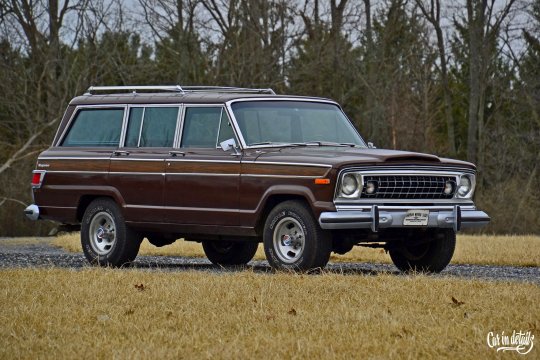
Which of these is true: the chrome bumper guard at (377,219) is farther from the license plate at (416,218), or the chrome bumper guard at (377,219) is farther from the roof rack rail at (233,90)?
the roof rack rail at (233,90)

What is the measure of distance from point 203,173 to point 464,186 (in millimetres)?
2851

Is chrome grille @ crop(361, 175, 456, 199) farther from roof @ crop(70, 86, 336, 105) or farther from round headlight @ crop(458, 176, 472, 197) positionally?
roof @ crop(70, 86, 336, 105)

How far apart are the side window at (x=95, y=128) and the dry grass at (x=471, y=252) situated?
315 centimetres

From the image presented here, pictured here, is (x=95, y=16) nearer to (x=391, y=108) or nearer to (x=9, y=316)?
(x=391, y=108)

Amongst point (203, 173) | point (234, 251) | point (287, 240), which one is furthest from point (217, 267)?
point (287, 240)

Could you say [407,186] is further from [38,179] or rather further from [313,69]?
[313,69]

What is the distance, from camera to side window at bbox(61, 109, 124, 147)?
50.3ft

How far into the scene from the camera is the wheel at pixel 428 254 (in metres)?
13.9

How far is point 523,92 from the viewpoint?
42094mm

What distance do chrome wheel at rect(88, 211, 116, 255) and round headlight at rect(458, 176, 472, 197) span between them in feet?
13.6

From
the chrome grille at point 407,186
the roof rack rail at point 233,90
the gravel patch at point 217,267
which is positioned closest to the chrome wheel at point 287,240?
the gravel patch at point 217,267

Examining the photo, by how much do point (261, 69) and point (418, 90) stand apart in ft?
27.8

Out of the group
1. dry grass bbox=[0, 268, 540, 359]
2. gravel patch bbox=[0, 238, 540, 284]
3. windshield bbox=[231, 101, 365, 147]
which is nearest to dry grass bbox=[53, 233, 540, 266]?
gravel patch bbox=[0, 238, 540, 284]

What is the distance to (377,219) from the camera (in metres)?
12.6
